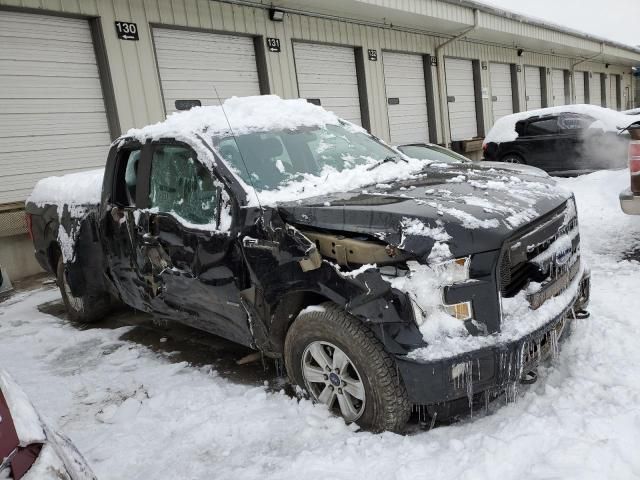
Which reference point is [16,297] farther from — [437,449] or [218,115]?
[437,449]

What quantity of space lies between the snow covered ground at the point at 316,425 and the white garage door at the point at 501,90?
15.9m

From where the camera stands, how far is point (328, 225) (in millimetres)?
2785

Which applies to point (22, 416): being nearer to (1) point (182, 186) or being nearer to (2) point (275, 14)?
(1) point (182, 186)

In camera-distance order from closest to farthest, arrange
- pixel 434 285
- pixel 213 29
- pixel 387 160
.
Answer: pixel 434 285 < pixel 387 160 < pixel 213 29

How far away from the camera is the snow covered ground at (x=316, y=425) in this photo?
2.40 meters

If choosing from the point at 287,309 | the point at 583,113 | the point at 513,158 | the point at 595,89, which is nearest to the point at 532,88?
the point at 595,89

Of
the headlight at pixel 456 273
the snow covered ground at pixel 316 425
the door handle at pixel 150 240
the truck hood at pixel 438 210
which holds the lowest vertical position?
the snow covered ground at pixel 316 425

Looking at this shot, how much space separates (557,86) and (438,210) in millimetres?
24378

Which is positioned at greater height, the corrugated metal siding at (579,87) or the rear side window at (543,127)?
the corrugated metal siding at (579,87)

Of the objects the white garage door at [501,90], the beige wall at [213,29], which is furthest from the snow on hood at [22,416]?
the white garage door at [501,90]

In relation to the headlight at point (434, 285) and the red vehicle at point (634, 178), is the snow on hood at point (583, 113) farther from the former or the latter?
the headlight at point (434, 285)

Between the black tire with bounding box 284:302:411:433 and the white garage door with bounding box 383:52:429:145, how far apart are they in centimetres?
1161

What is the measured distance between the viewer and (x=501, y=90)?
757 inches

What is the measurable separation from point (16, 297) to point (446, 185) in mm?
6179
